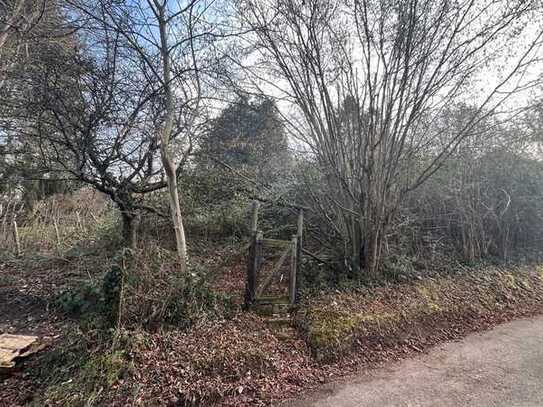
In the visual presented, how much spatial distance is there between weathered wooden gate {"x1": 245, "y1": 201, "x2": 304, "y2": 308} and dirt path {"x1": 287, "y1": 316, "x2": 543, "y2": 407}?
4.41 ft

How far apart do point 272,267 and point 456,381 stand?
7.57ft

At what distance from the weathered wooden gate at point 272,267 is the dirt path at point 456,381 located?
1.34m

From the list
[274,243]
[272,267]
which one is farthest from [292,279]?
[274,243]

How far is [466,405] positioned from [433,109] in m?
4.31

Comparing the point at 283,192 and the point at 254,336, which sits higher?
the point at 283,192

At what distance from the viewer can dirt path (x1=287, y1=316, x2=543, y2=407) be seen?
2613 millimetres

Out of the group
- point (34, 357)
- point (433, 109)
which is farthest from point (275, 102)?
point (34, 357)

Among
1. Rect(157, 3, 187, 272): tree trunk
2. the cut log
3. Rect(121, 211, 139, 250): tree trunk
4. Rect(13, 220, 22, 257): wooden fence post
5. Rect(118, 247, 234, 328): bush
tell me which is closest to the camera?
the cut log

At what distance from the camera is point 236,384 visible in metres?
2.70

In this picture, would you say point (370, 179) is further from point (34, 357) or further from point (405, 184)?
point (34, 357)

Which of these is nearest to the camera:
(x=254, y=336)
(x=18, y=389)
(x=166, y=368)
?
(x=18, y=389)

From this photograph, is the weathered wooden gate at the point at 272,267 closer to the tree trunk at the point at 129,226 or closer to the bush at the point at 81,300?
the bush at the point at 81,300

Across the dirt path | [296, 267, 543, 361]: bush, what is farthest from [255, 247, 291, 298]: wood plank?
the dirt path

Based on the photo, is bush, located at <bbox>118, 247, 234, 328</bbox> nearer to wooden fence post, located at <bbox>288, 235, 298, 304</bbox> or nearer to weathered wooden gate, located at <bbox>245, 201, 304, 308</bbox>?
weathered wooden gate, located at <bbox>245, 201, 304, 308</bbox>
